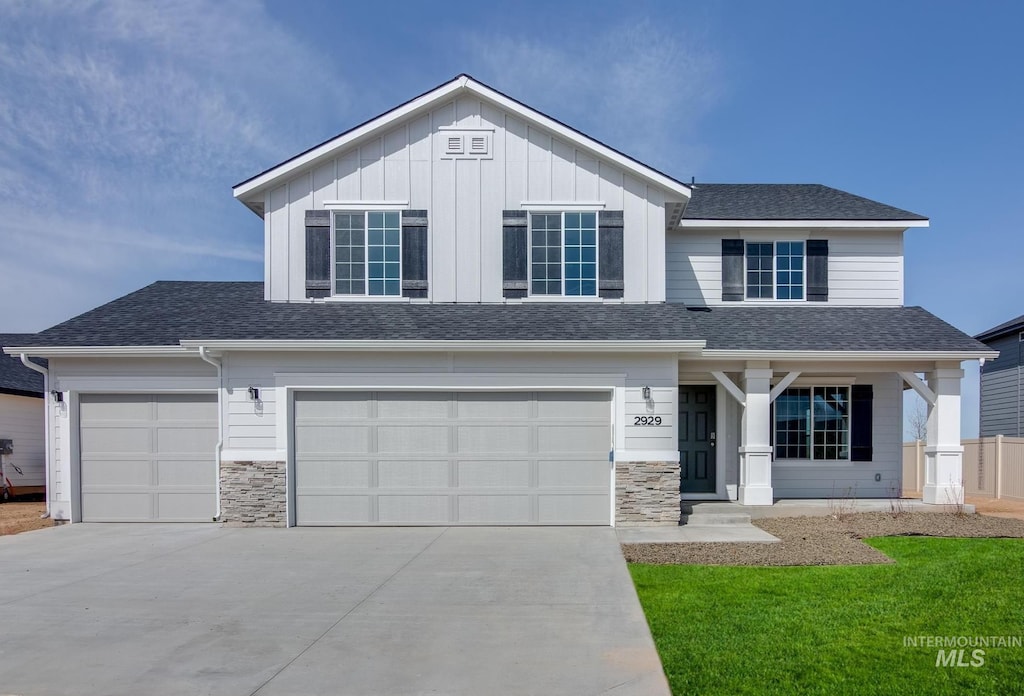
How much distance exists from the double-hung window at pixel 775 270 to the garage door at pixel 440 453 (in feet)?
17.1

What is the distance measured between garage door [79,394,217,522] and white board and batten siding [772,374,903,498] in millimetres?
10450

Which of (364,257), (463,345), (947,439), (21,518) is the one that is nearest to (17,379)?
(21,518)

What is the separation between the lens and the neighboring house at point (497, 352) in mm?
11297

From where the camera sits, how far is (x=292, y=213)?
1262cm

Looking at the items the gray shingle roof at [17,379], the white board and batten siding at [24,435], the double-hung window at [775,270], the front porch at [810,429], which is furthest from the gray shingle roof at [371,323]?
Answer: the white board and batten siding at [24,435]

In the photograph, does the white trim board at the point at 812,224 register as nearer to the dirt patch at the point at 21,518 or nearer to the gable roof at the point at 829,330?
the gable roof at the point at 829,330

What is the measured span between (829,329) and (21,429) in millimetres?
19485

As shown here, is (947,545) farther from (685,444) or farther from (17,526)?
(17,526)

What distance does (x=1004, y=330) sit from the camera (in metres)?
20.4

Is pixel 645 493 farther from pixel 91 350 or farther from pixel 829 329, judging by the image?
pixel 91 350

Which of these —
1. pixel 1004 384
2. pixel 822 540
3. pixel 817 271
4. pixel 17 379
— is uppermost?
pixel 817 271

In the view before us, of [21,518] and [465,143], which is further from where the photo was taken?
[21,518]

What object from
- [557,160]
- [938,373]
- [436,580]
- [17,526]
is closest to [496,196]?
[557,160]

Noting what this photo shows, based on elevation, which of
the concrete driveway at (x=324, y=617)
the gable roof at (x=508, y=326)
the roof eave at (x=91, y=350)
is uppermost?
the gable roof at (x=508, y=326)
